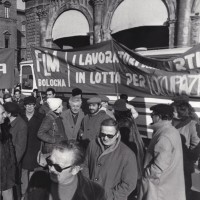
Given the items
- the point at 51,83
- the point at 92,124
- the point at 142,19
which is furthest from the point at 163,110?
the point at 142,19

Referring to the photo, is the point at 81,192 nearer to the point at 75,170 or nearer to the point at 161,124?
the point at 75,170

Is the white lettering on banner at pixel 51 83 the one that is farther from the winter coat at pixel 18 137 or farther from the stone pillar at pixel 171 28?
the stone pillar at pixel 171 28

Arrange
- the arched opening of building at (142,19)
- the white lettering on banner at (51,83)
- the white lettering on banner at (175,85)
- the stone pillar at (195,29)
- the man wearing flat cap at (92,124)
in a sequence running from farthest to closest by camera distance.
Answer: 1. the arched opening of building at (142,19)
2. the stone pillar at (195,29)
3. the white lettering on banner at (51,83)
4. the white lettering on banner at (175,85)
5. the man wearing flat cap at (92,124)

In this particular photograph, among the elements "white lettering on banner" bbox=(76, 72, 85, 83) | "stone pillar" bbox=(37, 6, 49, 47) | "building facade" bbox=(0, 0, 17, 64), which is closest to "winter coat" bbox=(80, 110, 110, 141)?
"white lettering on banner" bbox=(76, 72, 85, 83)

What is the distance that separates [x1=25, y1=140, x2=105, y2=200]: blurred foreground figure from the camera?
1.97 metres

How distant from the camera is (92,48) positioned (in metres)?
5.68

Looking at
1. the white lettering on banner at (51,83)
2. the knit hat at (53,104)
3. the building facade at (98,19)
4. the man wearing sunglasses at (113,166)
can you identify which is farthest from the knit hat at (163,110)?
the building facade at (98,19)

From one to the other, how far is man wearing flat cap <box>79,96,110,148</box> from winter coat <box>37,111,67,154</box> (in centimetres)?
30

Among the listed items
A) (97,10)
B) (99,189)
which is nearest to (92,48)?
(99,189)

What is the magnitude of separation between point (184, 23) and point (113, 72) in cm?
673

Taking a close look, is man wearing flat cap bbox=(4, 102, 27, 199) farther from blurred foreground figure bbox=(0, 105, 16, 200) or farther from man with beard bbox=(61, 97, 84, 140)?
man with beard bbox=(61, 97, 84, 140)

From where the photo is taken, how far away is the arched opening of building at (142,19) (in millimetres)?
12148

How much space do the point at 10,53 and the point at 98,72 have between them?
1625 millimetres

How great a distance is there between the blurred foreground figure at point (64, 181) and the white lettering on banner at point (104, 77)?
11.1 feet
